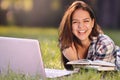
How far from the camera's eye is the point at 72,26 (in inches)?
138

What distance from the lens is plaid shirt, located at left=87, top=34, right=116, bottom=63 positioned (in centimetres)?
344

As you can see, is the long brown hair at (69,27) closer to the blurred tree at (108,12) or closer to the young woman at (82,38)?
the young woman at (82,38)

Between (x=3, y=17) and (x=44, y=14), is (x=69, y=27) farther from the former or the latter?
(x=44, y=14)

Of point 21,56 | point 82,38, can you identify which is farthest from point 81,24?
point 21,56

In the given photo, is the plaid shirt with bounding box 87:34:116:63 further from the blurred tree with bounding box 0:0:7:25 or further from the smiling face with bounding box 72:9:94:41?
the blurred tree with bounding box 0:0:7:25

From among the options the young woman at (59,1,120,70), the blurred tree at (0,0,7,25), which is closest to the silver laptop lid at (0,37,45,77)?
the young woman at (59,1,120,70)

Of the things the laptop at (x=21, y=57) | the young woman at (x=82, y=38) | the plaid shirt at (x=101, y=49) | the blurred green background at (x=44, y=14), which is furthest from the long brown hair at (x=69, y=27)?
the blurred green background at (x=44, y=14)

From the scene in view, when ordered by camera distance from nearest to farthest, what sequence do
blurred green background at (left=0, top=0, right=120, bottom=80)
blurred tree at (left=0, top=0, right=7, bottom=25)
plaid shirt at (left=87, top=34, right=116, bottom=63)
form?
plaid shirt at (left=87, top=34, right=116, bottom=63), blurred tree at (left=0, top=0, right=7, bottom=25), blurred green background at (left=0, top=0, right=120, bottom=80)

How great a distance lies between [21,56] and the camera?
294 centimetres

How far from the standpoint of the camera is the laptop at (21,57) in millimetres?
2885

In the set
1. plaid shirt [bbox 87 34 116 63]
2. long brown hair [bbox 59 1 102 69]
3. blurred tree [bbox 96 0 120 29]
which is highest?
long brown hair [bbox 59 1 102 69]

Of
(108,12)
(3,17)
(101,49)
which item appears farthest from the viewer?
(3,17)

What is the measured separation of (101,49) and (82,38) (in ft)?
0.49

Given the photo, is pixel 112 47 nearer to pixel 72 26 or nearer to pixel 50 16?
pixel 72 26
